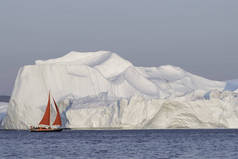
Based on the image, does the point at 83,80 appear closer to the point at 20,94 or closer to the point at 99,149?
the point at 20,94

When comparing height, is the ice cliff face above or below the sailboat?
above

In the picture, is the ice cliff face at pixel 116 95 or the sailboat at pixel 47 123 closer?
the ice cliff face at pixel 116 95

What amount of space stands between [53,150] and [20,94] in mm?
52703

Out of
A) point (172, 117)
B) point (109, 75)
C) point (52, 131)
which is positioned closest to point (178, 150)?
point (172, 117)

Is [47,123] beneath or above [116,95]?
beneath

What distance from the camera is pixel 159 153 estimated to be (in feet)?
140

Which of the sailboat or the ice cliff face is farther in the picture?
the sailboat

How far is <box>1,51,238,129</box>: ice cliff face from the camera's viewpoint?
8231cm

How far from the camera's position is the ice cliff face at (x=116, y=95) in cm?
8231

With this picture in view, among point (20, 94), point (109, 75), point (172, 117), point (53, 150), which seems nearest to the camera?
point (53, 150)

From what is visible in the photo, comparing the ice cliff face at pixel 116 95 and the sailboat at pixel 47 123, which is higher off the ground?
the ice cliff face at pixel 116 95

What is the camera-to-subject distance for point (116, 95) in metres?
99.6

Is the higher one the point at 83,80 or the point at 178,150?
the point at 83,80

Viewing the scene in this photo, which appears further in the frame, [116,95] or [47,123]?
[116,95]
